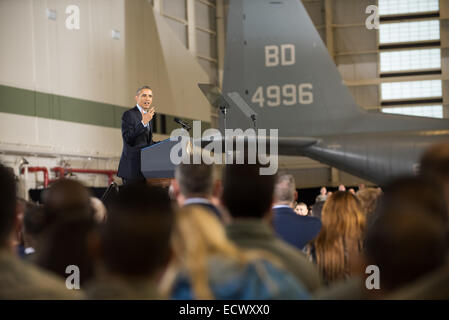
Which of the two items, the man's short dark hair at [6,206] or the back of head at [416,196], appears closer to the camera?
the back of head at [416,196]

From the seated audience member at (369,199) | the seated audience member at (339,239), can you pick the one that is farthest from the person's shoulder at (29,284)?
the seated audience member at (369,199)

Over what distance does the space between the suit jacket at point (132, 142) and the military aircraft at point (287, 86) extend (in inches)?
69.0

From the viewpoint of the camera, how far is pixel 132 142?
6336 mm

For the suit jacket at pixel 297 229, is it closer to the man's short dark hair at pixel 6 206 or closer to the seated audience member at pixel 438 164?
the seated audience member at pixel 438 164

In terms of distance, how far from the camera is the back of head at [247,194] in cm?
220

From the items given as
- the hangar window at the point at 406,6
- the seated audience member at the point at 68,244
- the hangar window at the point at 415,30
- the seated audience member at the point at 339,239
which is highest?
the hangar window at the point at 406,6

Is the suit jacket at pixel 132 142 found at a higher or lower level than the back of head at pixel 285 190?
higher

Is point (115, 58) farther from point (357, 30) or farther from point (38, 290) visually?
point (38, 290)

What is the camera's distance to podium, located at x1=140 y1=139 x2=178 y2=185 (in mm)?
6121

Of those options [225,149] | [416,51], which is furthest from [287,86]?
[416,51]

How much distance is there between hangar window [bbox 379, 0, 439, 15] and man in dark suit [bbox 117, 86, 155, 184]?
1530 cm

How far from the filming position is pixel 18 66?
13359 mm

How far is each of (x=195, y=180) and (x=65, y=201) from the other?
0.60 m

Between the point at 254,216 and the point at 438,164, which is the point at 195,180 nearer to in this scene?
the point at 254,216
